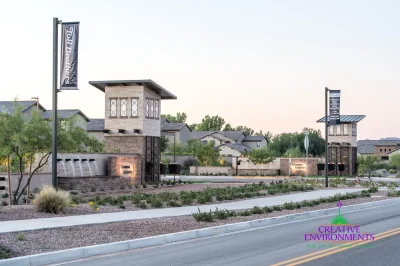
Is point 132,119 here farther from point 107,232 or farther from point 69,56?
point 107,232

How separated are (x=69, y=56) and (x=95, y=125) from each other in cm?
6985

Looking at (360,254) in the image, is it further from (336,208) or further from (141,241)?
(336,208)

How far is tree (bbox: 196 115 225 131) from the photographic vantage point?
152 m

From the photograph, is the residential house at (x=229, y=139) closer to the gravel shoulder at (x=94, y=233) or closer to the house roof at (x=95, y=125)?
the house roof at (x=95, y=125)

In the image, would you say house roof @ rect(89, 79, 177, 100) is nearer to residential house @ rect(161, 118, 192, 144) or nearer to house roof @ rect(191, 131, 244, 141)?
residential house @ rect(161, 118, 192, 144)

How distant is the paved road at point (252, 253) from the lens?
1158 centimetres

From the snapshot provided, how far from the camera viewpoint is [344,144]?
59.5m

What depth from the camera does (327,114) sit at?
3700 cm

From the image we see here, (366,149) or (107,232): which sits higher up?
(366,149)

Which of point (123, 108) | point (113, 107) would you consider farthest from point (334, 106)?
point (113, 107)

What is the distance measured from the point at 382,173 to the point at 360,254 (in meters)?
56.7

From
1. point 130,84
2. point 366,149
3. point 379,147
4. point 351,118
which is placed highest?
point 130,84

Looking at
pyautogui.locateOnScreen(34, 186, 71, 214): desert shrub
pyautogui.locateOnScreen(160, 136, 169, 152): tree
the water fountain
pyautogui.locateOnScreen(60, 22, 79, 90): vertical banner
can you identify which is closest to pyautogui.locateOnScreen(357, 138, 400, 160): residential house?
pyautogui.locateOnScreen(160, 136, 169, 152): tree

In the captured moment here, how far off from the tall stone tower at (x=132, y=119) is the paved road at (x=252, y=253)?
2371cm
